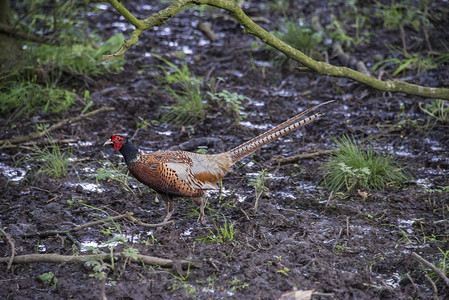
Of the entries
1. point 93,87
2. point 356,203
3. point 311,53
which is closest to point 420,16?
point 311,53

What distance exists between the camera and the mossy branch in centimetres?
385

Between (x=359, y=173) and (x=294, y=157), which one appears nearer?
(x=359, y=173)

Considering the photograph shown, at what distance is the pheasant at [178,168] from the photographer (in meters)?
4.07

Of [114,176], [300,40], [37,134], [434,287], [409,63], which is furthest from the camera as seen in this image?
[300,40]

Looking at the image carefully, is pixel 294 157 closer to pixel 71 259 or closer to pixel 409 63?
pixel 71 259

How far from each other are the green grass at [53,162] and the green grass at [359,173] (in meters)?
2.53

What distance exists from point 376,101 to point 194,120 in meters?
2.31

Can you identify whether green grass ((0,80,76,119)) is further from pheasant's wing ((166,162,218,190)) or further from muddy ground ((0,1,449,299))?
pheasant's wing ((166,162,218,190))

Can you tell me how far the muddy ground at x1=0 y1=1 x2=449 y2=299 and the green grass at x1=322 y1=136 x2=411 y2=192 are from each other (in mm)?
108

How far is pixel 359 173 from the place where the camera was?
475cm

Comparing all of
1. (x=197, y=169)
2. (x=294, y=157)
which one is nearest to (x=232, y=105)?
(x=294, y=157)

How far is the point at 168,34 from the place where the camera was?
28.8ft

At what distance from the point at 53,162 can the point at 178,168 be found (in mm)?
1491

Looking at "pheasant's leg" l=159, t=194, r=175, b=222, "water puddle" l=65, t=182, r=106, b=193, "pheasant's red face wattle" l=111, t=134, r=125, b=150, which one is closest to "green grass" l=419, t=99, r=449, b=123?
"pheasant's leg" l=159, t=194, r=175, b=222
